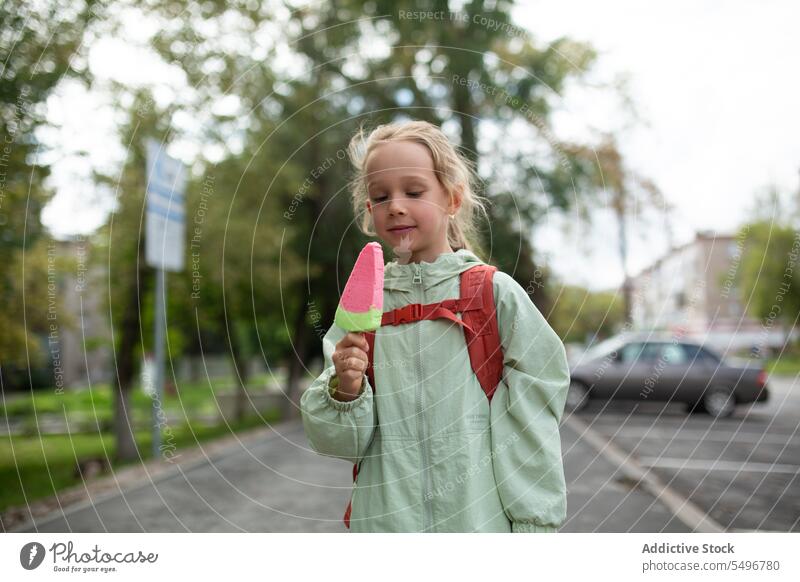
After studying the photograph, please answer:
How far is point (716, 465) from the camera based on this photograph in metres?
7.72

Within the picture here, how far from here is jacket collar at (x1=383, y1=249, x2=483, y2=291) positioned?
6.90 feet

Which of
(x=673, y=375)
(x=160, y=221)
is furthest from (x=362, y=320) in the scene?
(x=673, y=375)

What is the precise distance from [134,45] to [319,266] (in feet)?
22.2

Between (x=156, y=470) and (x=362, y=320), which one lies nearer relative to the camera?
(x=362, y=320)

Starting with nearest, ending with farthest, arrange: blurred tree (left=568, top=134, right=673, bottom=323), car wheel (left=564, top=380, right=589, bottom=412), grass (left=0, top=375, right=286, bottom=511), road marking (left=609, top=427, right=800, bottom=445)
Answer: blurred tree (left=568, top=134, right=673, bottom=323) < grass (left=0, top=375, right=286, bottom=511) < road marking (left=609, top=427, right=800, bottom=445) < car wheel (left=564, top=380, right=589, bottom=412)

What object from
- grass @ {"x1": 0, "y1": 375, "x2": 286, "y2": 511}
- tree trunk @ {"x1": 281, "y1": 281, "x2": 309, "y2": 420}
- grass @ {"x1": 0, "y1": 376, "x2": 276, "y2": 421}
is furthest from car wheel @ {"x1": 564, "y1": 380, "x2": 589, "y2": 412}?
grass @ {"x1": 0, "y1": 376, "x2": 276, "y2": 421}

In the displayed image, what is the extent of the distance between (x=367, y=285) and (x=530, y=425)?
59 centimetres

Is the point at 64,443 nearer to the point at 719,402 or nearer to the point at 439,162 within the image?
the point at 719,402

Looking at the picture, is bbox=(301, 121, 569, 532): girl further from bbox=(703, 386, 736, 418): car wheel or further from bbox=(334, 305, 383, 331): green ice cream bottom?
bbox=(703, 386, 736, 418): car wheel

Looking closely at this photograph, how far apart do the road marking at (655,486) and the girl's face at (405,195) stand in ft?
11.6

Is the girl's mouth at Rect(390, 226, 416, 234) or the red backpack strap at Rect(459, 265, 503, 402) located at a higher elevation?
the girl's mouth at Rect(390, 226, 416, 234)

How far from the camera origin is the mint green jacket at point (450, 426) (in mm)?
1982

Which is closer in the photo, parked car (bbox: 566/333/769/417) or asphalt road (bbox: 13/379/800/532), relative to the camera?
asphalt road (bbox: 13/379/800/532)
